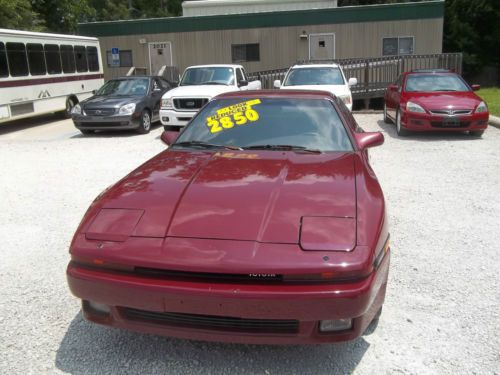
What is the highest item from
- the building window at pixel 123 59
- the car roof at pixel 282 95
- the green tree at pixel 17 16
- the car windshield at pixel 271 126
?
the green tree at pixel 17 16

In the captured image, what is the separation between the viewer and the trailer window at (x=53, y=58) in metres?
15.6

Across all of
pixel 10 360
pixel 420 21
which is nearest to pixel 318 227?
pixel 10 360

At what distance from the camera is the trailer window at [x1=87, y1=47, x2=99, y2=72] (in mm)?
18517

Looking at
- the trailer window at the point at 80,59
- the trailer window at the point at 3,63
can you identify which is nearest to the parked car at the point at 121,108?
the trailer window at the point at 3,63

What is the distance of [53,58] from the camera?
624 inches

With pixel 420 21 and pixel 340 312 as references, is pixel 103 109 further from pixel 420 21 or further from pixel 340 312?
pixel 420 21

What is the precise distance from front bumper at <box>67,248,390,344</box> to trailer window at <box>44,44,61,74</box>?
14692 millimetres

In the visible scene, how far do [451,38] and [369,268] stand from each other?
34.9m

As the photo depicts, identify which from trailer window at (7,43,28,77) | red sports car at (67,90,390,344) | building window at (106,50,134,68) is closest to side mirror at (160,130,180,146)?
red sports car at (67,90,390,344)

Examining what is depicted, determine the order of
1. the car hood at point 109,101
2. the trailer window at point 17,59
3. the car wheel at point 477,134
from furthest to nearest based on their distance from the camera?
the trailer window at point 17,59 → the car hood at point 109,101 → the car wheel at point 477,134

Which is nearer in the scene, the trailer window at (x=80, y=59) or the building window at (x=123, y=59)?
the trailer window at (x=80, y=59)

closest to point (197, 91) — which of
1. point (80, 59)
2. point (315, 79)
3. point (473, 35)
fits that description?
point (315, 79)

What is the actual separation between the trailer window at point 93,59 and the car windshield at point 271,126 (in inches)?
613

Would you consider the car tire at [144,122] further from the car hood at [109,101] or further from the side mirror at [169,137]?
the side mirror at [169,137]
